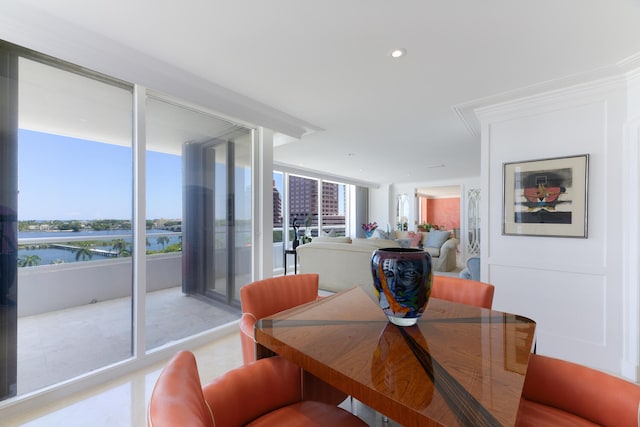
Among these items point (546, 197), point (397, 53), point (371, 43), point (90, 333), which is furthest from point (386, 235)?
point (90, 333)

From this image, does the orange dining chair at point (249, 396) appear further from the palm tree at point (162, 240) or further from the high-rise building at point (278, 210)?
the high-rise building at point (278, 210)

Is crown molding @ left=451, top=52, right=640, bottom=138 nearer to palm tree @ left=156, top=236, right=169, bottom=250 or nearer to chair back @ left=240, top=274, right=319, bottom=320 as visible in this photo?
chair back @ left=240, top=274, right=319, bottom=320

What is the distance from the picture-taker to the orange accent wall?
1109cm

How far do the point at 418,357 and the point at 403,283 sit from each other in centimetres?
27

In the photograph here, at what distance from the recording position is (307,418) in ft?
3.15

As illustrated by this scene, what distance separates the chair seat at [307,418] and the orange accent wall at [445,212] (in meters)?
11.2

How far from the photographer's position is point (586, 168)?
2.26 meters

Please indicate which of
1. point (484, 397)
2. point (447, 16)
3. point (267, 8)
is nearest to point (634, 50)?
point (447, 16)

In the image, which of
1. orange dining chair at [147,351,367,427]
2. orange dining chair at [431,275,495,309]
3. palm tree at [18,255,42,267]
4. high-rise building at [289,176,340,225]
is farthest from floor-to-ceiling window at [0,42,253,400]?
high-rise building at [289,176,340,225]

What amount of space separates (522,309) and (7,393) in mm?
3926

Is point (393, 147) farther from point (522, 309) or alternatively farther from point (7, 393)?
point (7, 393)

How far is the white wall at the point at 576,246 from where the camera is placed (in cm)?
215

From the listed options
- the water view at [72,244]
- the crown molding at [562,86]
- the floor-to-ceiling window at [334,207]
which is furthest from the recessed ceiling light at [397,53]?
the floor-to-ceiling window at [334,207]

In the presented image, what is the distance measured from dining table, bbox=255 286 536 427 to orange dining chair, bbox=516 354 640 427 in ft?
0.47
